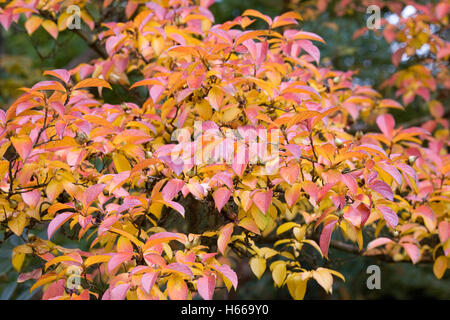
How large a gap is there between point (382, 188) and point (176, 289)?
0.57m

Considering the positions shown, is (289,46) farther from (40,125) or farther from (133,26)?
(40,125)

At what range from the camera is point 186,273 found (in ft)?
3.02

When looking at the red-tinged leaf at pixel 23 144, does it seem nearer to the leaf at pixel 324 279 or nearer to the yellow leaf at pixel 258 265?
the yellow leaf at pixel 258 265

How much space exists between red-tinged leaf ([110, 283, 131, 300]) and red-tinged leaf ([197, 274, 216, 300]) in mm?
159

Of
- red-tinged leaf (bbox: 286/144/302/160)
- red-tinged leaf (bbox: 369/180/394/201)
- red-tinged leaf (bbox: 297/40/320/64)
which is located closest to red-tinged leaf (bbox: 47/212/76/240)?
red-tinged leaf (bbox: 286/144/302/160)

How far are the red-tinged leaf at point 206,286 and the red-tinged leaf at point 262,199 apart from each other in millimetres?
210

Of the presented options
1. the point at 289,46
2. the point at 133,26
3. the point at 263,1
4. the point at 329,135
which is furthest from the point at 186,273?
the point at 263,1

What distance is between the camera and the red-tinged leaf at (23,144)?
1093 mm

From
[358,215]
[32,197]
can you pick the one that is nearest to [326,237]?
[358,215]

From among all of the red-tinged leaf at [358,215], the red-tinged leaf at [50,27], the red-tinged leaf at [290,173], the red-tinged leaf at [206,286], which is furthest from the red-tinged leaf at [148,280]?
the red-tinged leaf at [50,27]

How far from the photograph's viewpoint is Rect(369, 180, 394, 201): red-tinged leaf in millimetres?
1076

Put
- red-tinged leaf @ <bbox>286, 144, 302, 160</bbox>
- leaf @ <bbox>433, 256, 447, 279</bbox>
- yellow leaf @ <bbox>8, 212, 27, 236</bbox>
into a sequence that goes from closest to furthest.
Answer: red-tinged leaf @ <bbox>286, 144, 302, 160</bbox>
yellow leaf @ <bbox>8, 212, 27, 236</bbox>
leaf @ <bbox>433, 256, 447, 279</bbox>

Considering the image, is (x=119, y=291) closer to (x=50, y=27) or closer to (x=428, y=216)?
(x=428, y=216)

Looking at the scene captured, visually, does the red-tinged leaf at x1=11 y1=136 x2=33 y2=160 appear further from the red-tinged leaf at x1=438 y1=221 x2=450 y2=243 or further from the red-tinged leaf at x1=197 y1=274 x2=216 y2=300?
the red-tinged leaf at x1=438 y1=221 x2=450 y2=243
